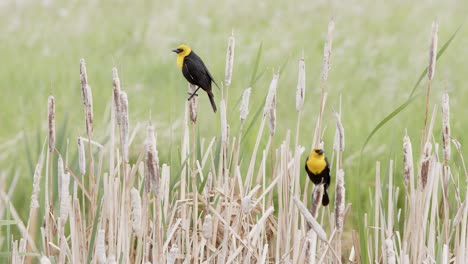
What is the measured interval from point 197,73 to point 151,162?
634mm

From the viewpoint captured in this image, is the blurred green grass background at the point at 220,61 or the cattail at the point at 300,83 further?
the blurred green grass background at the point at 220,61

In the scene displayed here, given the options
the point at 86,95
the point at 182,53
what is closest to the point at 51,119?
the point at 86,95

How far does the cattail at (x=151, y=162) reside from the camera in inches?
63.1

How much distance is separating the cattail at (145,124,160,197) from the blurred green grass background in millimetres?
1403

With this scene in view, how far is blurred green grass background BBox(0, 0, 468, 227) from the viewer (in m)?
3.79

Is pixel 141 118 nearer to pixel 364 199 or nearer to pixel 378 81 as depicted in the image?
pixel 364 199

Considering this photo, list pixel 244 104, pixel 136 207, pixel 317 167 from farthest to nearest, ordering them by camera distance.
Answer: pixel 244 104
pixel 317 167
pixel 136 207

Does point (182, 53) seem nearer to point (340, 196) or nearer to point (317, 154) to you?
point (317, 154)

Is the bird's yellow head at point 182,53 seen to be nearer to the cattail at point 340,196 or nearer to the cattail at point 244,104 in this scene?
the cattail at point 244,104

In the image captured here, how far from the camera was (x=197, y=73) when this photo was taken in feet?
7.27

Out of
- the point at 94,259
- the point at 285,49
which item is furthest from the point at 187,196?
the point at 285,49

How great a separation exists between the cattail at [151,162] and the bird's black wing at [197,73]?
546 mm

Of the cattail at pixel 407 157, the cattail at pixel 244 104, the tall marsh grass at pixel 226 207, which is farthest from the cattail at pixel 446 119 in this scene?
the cattail at pixel 244 104

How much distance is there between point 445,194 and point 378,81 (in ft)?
10.2
